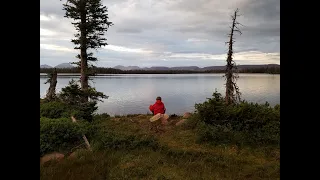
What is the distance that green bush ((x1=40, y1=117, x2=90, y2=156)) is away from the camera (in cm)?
999

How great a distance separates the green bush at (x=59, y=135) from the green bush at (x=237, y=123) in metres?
5.41

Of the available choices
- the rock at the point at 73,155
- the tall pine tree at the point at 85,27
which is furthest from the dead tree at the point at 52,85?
the rock at the point at 73,155

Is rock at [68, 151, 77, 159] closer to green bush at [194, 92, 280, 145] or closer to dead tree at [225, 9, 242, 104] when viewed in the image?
green bush at [194, 92, 280, 145]

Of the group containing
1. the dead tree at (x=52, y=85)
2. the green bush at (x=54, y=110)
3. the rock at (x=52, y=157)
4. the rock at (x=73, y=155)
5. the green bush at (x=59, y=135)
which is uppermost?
the dead tree at (x=52, y=85)

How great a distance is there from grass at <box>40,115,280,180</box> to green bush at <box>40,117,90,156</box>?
2.24 ft

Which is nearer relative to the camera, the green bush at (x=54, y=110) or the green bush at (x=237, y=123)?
the green bush at (x=237, y=123)

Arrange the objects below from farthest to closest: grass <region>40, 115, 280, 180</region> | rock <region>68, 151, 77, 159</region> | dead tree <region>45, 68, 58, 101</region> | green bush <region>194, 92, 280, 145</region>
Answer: dead tree <region>45, 68, 58, 101</region>
green bush <region>194, 92, 280, 145</region>
rock <region>68, 151, 77, 159</region>
grass <region>40, 115, 280, 180</region>

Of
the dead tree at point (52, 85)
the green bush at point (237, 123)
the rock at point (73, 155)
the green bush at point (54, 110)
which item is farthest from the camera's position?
the dead tree at point (52, 85)

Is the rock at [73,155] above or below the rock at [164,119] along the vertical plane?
below

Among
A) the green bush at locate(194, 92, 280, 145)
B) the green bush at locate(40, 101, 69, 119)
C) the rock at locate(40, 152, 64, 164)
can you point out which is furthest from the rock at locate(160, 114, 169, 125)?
the rock at locate(40, 152, 64, 164)

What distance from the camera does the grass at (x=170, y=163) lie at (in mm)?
7422

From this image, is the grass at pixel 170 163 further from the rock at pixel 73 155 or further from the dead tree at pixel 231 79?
the dead tree at pixel 231 79

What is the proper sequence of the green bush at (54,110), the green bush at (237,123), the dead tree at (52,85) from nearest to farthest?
the green bush at (237,123) < the green bush at (54,110) < the dead tree at (52,85)
